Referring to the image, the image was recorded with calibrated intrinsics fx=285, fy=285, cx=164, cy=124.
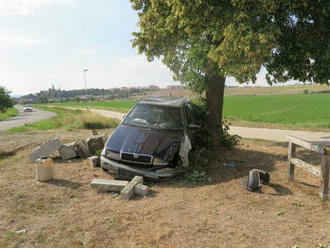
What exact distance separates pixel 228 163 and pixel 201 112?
2.02 m

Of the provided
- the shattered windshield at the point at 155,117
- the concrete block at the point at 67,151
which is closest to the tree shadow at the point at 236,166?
the shattered windshield at the point at 155,117

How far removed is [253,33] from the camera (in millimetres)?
5090

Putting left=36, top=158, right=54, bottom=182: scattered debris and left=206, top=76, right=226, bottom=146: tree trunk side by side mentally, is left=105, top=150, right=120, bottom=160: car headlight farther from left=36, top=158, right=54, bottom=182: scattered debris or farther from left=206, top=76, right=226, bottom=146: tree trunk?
left=206, top=76, right=226, bottom=146: tree trunk

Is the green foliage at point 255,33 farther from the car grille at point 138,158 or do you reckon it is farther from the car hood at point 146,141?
the car grille at point 138,158

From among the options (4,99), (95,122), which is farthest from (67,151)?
(4,99)

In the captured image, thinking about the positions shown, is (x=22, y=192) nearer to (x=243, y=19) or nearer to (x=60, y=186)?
(x=60, y=186)

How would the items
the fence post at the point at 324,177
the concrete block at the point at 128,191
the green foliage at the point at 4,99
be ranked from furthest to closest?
the green foliage at the point at 4,99
the concrete block at the point at 128,191
the fence post at the point at 324,177

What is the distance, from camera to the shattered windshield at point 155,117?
22.2 ft

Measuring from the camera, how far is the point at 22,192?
5.14 meters

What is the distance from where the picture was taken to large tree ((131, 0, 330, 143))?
17.2ft

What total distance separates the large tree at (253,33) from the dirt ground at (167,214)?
2531 mm

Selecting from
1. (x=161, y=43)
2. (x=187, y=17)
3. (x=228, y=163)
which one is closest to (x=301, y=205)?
(x=228, y=163)

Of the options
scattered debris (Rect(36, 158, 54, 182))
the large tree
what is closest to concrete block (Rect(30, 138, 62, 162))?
scattered debris (Rect(36, 158, 54, 182))

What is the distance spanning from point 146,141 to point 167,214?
2.13 metres
